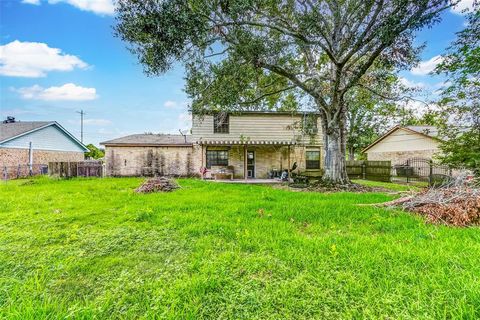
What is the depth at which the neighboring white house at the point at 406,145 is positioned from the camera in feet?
61.1

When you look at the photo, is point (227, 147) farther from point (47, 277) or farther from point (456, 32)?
point (47, 277)

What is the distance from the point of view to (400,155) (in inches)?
857

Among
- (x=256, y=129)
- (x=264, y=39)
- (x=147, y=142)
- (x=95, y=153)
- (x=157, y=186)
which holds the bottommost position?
(x=157, y=186)

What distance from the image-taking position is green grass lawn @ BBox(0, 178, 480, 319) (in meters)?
2.13

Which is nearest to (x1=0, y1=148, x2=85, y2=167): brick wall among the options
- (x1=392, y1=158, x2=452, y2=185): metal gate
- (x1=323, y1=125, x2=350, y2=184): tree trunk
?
(x1=323, y1=125, x2=350, y2=184): tree trunk

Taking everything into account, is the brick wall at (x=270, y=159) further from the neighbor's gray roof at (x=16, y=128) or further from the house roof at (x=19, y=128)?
the neighbor's gray roof at (x=16, y=128)

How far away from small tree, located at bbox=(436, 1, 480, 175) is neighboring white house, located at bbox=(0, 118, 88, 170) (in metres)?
27.2

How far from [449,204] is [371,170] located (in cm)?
1317

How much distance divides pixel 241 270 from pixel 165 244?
142 cm

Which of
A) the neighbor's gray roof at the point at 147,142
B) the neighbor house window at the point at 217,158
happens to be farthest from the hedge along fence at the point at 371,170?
the neighbor's gray roof at the point at 147,142

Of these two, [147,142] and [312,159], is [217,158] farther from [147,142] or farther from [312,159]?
[312,159]

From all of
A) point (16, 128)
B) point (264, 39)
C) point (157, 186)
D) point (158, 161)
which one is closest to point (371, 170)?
point (264, 39)

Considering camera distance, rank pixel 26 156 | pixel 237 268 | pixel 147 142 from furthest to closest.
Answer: pixel 26 156, pixel 147 142, pixel 237 268

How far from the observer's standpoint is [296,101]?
16.1 meters
